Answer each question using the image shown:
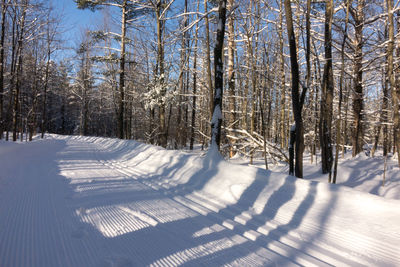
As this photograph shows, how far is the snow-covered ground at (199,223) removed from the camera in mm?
2301

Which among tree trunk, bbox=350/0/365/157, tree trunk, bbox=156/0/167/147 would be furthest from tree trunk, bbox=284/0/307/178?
tree trunk, bbox=156/0/167/147

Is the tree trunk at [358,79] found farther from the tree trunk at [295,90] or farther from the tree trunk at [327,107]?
the tree trunk at [295,90]

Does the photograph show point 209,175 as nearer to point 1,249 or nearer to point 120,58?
point 1,249

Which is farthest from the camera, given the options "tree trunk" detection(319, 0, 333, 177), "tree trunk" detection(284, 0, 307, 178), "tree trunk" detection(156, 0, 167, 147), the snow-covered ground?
"tree trunk" detection(156, 0, 167, 147)

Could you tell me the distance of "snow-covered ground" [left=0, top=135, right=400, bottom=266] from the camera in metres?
2.30

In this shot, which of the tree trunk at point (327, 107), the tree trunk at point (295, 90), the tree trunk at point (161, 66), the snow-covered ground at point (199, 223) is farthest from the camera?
the tree trunk at point (161, 66)

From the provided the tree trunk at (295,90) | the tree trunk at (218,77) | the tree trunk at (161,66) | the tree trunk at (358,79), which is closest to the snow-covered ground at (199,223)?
the tree trunk at (295,90)

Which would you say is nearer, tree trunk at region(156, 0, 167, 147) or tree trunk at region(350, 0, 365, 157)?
tree trunk at region(350, 0, 365, 157)

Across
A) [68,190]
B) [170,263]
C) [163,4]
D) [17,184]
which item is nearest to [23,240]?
[170,263]

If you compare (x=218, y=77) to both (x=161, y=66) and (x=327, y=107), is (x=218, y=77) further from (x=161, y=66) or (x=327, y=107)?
(x=161, y=66)

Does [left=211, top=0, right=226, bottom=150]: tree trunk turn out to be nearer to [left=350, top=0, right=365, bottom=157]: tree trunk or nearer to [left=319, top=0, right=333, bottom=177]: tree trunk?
[left=319, top=0, right=333, bottom=177]: tree trunk

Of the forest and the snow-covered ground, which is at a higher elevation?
the forest

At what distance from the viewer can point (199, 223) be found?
3109 mm

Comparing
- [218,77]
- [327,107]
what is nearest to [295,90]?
[327,107]
